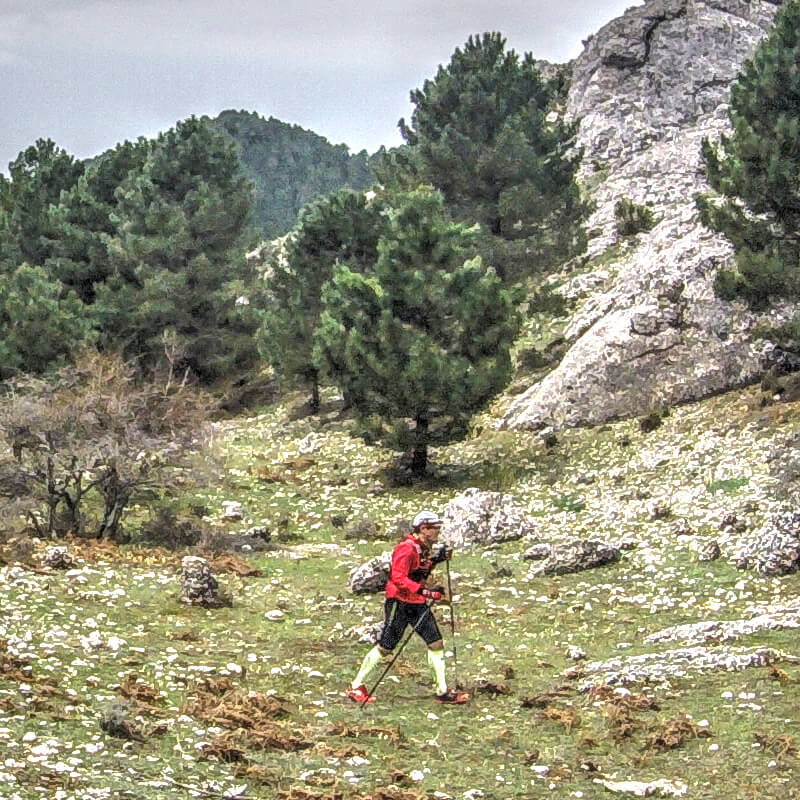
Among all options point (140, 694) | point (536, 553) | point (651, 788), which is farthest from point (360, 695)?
point (536, 553)

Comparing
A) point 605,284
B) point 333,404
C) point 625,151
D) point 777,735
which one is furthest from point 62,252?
point 777,735

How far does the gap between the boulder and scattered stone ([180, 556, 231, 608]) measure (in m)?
7.47

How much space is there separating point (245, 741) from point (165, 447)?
14145 mm

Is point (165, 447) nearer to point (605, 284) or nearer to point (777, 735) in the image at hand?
point (777, 735)

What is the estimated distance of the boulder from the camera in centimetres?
2446

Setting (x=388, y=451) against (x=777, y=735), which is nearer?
(x=777, y=735)

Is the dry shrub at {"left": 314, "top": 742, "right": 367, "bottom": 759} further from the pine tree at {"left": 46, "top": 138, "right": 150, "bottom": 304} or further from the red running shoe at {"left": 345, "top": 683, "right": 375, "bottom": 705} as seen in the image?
the pine tree at {"left": 46, "top": 138, "right": 150, "bottom": 304}

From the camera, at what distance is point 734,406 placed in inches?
1176

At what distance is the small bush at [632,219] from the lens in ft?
163

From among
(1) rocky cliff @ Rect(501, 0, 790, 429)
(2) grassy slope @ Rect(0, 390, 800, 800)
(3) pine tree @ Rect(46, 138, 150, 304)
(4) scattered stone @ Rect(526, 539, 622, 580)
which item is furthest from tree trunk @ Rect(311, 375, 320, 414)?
(4) scattered stone @ Rect(526, 539, 622, 580)

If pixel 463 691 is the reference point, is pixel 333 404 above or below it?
above

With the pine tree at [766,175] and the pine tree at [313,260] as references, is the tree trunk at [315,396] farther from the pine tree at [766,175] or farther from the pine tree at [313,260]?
the pine tree at [766,175]

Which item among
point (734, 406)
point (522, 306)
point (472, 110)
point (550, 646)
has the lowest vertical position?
point (550, 646)

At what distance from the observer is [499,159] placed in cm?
4378
